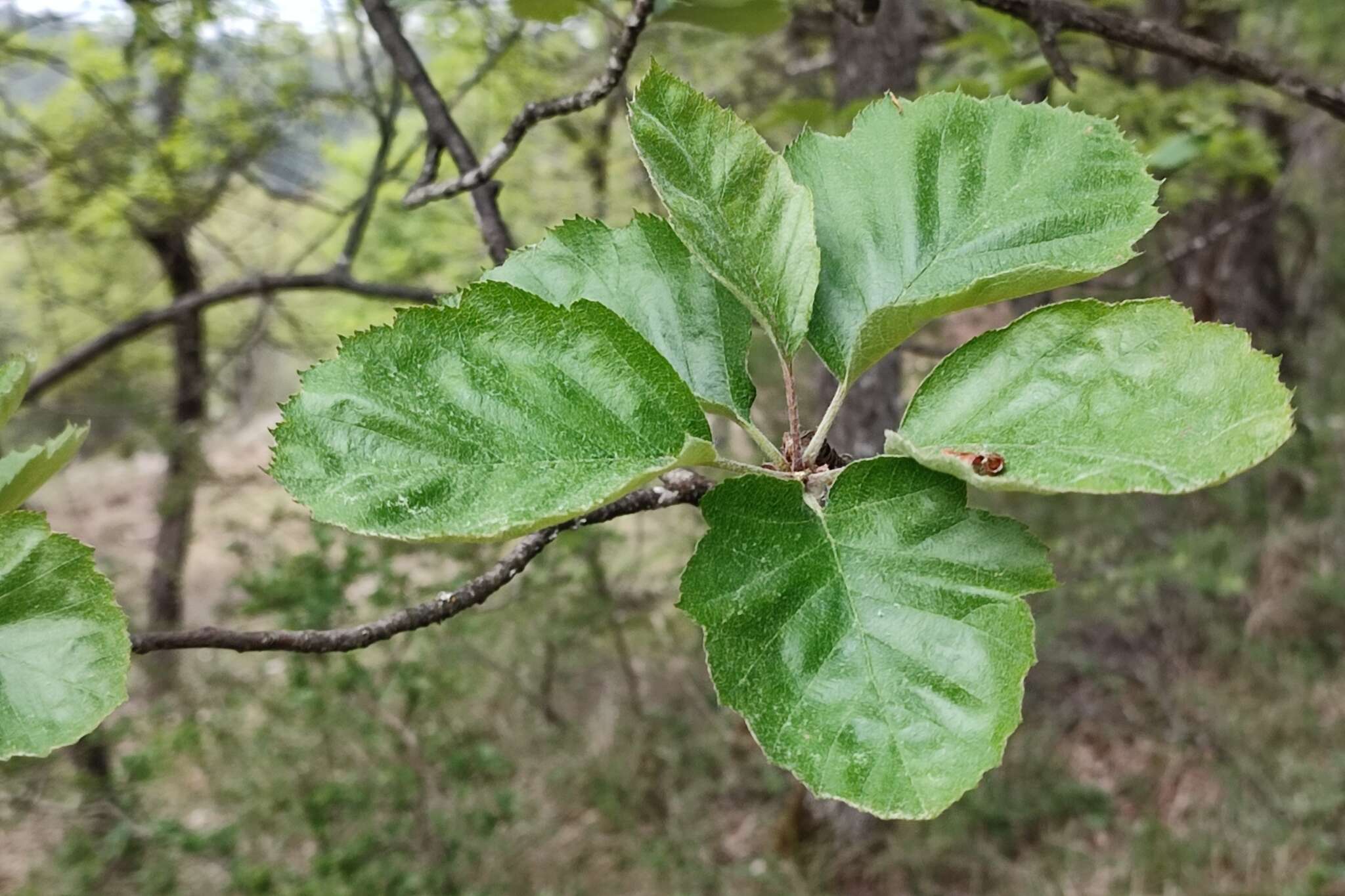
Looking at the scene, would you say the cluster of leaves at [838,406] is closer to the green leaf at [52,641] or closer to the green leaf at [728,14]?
the green leaf at [52,641]

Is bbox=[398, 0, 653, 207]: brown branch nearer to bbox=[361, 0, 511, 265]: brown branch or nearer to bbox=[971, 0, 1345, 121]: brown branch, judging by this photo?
bbox=[361, 0, 511, 265]: brown branch

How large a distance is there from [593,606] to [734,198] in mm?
3637

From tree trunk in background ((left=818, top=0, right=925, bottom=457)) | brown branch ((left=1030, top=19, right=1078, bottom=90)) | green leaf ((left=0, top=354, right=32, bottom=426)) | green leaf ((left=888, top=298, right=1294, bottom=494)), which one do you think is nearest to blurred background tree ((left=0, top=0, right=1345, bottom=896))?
tree trunk in background ((left=818, top=0, right=925, bottom=457))

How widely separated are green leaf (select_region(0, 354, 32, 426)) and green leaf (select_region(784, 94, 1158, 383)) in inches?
20.8

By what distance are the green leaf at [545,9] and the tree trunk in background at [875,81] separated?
5.18 feet

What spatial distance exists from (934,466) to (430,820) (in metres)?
3.32

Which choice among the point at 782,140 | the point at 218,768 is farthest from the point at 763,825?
the point at 782,140

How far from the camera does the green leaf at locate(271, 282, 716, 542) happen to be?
1.41 ft

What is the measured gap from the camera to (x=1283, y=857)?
3.04m

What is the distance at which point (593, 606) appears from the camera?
4027 millimetres

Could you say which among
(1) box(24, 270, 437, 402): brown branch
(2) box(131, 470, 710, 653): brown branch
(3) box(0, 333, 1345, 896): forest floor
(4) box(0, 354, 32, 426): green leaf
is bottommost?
(3) box(0, 333, 1345, 896): forest floor

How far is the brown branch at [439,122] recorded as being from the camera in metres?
0.97

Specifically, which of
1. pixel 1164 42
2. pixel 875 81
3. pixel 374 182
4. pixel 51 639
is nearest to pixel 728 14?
pixel 1164 42

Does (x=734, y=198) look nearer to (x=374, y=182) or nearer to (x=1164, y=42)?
(x=1164, y=42)
